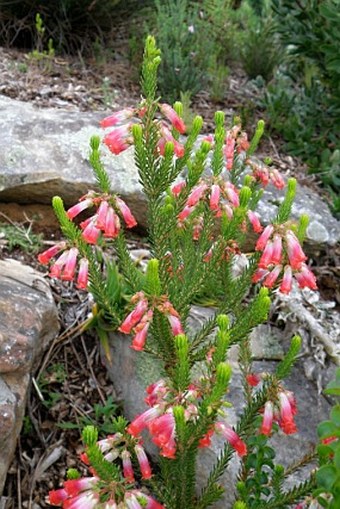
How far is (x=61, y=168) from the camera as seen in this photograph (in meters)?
3.46

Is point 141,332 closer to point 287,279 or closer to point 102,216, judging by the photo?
point 102,216

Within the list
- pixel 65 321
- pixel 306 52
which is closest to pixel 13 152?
pixel 65 321

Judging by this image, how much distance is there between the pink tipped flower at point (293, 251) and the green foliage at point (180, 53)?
9.04 feet

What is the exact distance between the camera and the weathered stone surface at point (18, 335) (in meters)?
2.26

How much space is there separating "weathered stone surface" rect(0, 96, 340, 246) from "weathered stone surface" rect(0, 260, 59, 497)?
0.59m

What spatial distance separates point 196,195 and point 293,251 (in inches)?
13.5

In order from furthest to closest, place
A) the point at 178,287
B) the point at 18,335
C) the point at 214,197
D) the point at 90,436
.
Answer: the point at 18,335 < the point at 178,287 < the point at 214,197 < the point at 90,436

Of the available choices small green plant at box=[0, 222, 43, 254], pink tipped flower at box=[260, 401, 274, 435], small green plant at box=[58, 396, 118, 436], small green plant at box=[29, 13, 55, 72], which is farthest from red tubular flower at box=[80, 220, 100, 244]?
small green plant at box=[29, 13, 55, 72]

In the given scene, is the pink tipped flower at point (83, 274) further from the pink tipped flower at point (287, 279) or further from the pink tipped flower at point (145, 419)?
the pink tipped flower at point (287, 279)

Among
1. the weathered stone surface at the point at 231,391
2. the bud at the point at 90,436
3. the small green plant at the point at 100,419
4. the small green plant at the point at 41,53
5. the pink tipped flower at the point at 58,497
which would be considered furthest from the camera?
the small green plant at the point at 41,53

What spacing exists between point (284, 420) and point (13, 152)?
2184 millimetres

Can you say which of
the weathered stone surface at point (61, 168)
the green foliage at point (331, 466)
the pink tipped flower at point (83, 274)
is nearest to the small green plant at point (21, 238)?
the weathered stone surface at point (61, 168)

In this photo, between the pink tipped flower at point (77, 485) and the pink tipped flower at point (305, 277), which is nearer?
the pink tipped flower at point (77, 485)

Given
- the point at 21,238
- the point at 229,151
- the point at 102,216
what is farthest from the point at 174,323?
the point at 21,238
